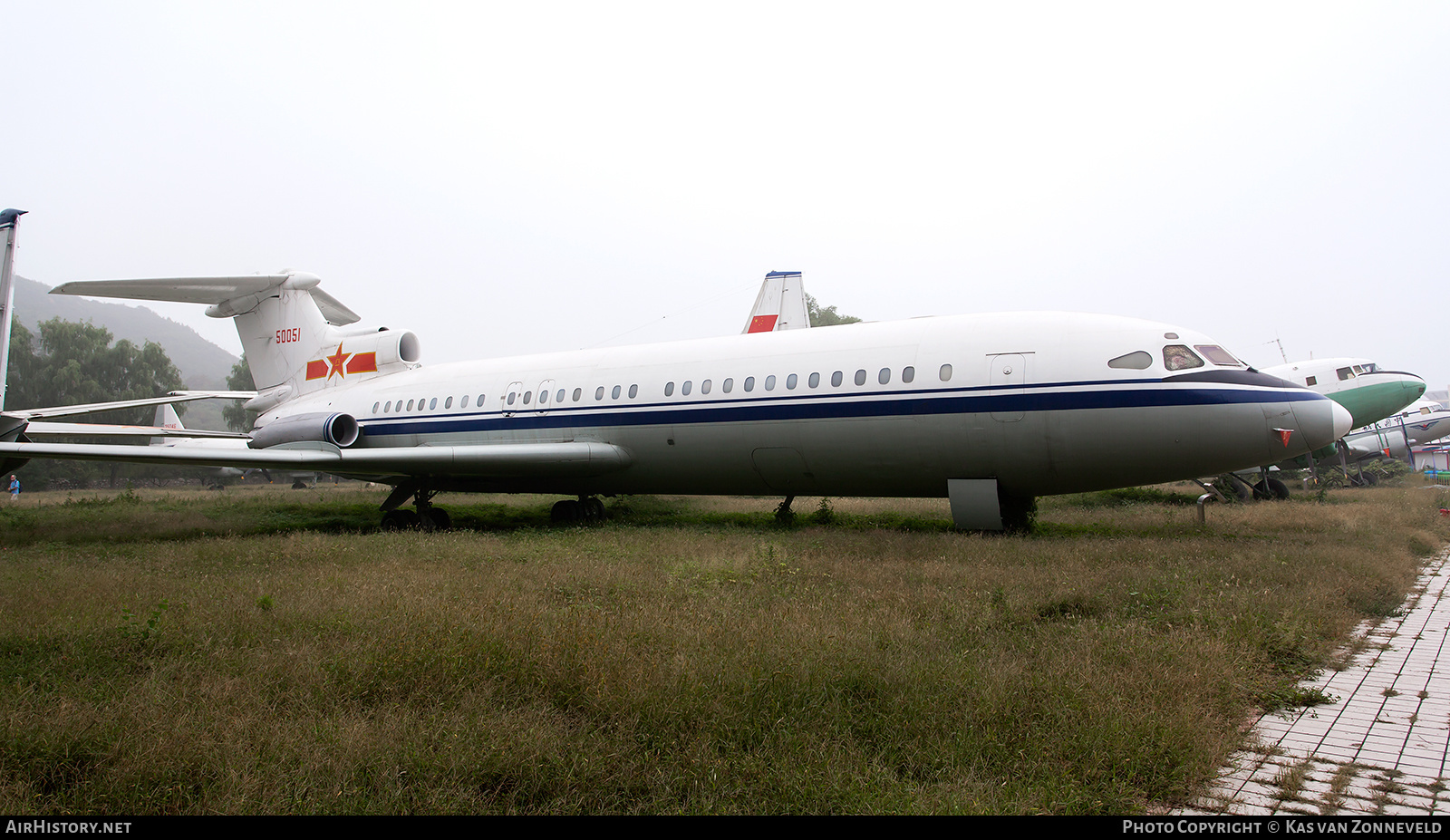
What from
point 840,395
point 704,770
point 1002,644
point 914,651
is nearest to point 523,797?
point 704,770

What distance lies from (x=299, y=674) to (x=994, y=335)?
9139 mm

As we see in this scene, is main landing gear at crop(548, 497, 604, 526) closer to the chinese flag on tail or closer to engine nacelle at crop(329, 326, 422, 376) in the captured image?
engine nacelle at crop(329, 326, 422, 376)

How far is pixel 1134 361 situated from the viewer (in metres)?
9.68

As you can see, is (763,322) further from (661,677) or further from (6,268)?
(661,677)

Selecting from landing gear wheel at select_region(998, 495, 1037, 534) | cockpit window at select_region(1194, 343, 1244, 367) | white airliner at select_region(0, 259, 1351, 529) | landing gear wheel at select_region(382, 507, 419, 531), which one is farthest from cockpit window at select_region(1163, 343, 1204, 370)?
landing gear wheel at select_region(382, 507, 419, 531)

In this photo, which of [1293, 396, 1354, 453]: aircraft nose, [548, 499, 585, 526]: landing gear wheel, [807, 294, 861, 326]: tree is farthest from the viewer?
[807, 294, 861, 326]: tree

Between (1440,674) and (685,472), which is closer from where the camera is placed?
(1440,674)

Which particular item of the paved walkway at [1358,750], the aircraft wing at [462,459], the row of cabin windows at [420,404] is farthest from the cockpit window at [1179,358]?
the row of cabin windows at [420,404]

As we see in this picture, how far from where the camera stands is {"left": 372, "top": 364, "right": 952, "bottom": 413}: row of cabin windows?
10820 mm

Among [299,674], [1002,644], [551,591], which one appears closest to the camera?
[299,674]

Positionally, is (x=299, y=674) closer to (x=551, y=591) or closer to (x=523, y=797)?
(x=523, y=797)

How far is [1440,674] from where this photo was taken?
5020mm

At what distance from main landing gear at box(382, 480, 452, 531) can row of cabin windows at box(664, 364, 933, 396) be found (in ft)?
17.5

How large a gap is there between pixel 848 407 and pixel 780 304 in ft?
50.5
